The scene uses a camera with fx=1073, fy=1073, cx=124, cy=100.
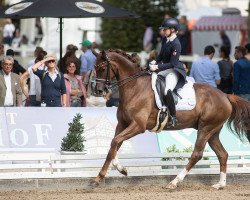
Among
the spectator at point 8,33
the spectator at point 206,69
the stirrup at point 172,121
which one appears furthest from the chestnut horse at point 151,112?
the spectator at point 8,33

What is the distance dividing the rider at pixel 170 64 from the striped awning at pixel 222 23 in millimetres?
19371

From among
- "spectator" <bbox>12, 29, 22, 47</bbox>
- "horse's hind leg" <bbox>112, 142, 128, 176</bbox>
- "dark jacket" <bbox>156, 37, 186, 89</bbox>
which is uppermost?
"dark jacket" <bbox>156, 37, 186, 89</bbox>

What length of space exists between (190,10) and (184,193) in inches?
1065

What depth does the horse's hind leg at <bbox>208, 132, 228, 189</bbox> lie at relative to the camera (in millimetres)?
16661

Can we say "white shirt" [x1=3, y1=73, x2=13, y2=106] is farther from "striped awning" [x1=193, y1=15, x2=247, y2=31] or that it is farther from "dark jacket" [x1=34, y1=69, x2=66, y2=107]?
"striped awning" [x1=193, y1=15, x2=247, y2=31]

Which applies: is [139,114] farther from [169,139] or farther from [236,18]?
[236,18]

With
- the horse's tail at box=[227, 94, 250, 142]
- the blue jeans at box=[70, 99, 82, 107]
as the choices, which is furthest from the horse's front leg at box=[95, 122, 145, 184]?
the blue jeans at box=[70, 99, 82, 107]

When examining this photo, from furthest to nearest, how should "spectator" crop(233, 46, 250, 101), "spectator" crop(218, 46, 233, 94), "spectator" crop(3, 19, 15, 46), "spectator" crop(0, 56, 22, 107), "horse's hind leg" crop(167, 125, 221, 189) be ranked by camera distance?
"spectator" crop(3, 19, 15, 46) → "spectator" crop(218, 46, 233, 94) → "spectator" crop(233, 46, 250, 101) → "spectator" crop(0, 56, 22, 107) → "horse's hind leg" crop(167, 125, 221, 189)

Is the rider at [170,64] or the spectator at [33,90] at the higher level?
the rider at [170,64]

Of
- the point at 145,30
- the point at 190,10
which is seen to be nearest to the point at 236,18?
the point at 145,30

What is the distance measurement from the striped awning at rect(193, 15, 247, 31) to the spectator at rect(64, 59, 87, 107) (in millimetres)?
16428

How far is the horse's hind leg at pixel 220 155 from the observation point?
16.7 meters

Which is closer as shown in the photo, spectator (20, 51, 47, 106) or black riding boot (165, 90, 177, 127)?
black riding boot (165, 90, 177, 127)

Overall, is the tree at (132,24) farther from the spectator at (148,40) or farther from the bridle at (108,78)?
the bridle at (108,78)
